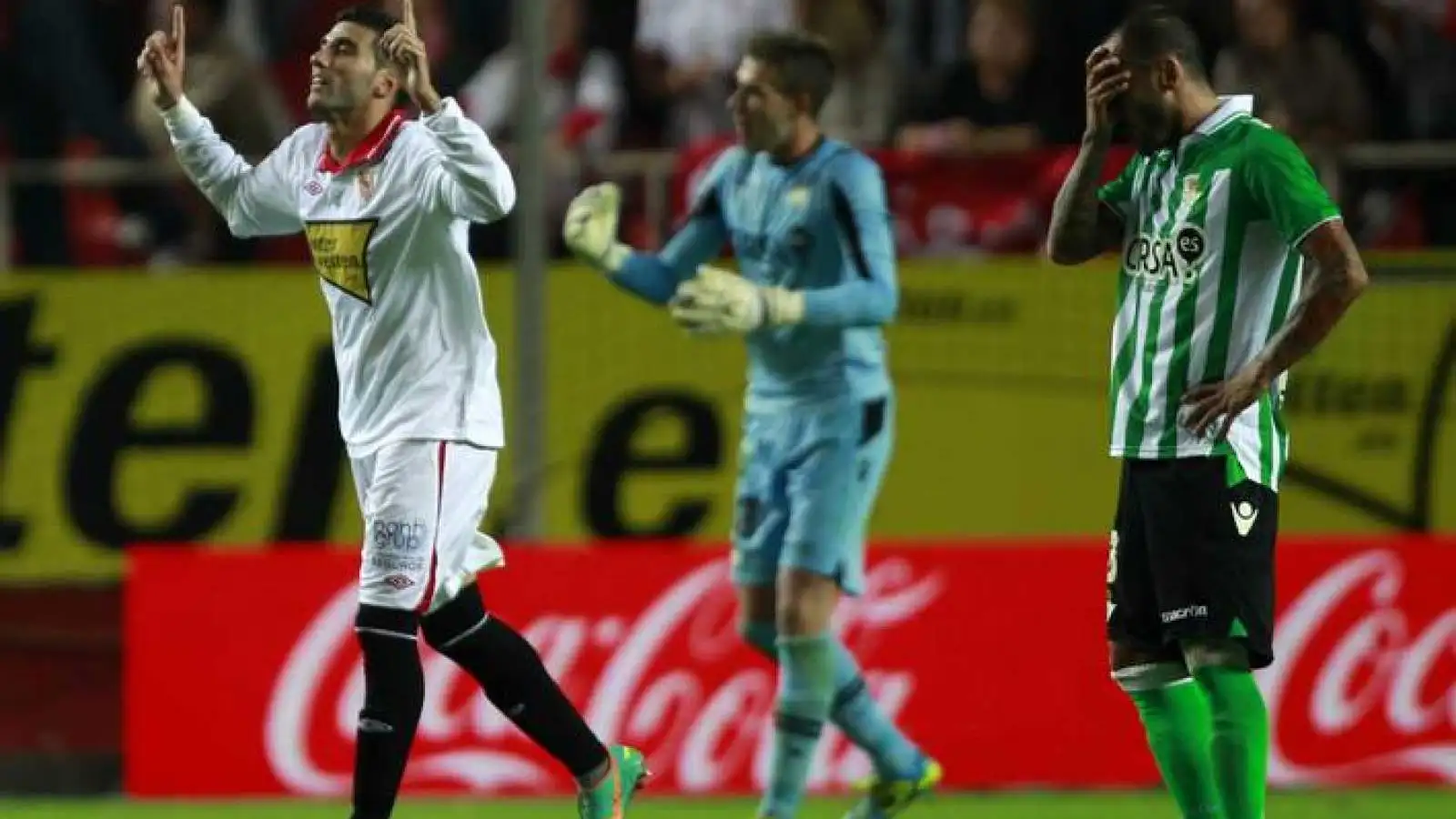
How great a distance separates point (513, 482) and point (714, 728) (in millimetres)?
1436

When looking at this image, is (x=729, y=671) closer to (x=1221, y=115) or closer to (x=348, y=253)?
(x=348, y=253)

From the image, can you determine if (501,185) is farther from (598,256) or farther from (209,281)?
(209,281)

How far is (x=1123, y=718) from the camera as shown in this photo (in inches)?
403

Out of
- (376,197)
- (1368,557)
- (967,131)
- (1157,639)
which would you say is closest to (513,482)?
(967,131)

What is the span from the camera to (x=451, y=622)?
748 centimetres

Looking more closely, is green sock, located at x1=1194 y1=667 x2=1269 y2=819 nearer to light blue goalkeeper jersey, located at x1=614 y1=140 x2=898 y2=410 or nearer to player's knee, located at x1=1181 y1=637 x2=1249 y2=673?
player's knee, located at x1=1181 y1=637 x2=1249 y2=673

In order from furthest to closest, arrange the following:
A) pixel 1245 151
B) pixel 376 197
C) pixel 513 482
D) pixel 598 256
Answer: pixel 513 482 < pixel 598 256 < pixel 376 197 < pixel 1245 151

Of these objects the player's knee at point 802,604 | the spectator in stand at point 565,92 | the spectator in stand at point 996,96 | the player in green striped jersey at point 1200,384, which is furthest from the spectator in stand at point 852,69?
the player in green striped jersey at point 1200,384

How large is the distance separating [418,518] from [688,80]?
531cm

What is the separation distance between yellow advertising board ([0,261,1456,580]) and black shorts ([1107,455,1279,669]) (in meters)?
4.44

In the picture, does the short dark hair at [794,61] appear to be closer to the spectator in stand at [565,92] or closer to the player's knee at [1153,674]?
the player's knee at [1153,674]

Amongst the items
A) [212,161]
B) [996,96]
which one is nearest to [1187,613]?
[212,161]

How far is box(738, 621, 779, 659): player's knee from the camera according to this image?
28.6 ft

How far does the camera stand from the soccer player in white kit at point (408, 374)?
7.17 meters
